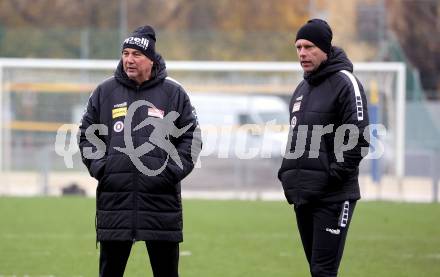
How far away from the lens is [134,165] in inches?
258

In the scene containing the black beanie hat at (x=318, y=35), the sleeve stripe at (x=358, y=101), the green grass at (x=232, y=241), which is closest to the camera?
the sleeve stripe at (x=358, y=101)

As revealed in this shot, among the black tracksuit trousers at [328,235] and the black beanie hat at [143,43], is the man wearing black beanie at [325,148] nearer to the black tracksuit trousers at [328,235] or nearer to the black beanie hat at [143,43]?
the black tracksuit trousers at [328,235]

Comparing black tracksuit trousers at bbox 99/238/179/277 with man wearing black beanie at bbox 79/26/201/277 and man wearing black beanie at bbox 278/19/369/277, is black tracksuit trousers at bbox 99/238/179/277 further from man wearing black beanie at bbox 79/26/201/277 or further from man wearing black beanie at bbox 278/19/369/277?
man wearing black beanie at bbox 278/19/369/277

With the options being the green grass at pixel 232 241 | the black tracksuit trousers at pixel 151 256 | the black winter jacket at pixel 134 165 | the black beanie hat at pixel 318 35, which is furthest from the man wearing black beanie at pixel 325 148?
the green grass at pixel 232 241

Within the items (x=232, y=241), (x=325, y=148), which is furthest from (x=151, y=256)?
(x=232, y=241)

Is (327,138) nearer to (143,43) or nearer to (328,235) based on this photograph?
(328,235)

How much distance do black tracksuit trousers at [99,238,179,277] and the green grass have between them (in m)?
2.77

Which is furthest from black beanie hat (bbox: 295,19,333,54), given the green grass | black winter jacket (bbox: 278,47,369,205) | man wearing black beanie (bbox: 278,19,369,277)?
the green grass

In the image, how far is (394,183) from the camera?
21.0 metres

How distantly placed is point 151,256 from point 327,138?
4.76ft

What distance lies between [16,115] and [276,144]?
233 inches

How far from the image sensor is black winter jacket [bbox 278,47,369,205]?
6578mm

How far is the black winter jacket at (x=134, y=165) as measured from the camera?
6586 millimetres

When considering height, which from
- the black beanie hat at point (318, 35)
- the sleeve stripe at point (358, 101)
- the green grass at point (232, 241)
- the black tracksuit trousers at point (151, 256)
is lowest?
the green grass at point (232, 241)
